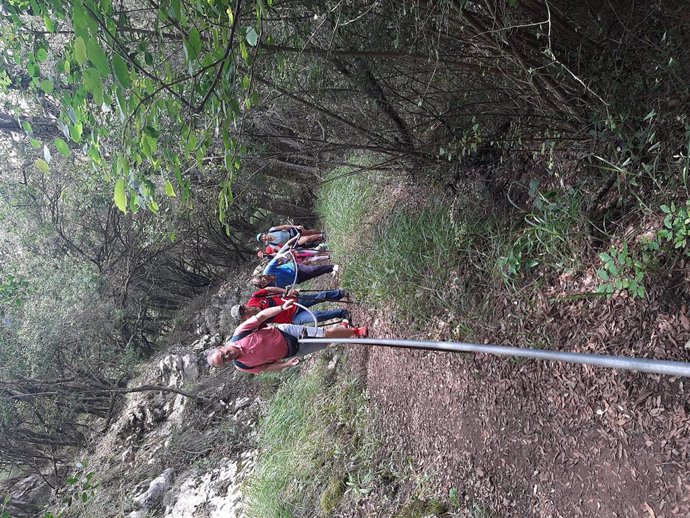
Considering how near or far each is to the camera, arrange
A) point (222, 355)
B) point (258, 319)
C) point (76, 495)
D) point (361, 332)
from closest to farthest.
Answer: point (222, 355)
point (258, 319)
point (361, 332)
point (76, 495)

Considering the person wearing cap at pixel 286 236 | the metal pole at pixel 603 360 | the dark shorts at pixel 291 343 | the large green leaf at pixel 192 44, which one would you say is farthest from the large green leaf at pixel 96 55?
the person wearing cap at pixel 286 236

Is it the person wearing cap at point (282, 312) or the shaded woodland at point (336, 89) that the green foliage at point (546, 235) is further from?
the person wearing cap at point (282, 312)

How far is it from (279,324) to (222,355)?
3.33 ft

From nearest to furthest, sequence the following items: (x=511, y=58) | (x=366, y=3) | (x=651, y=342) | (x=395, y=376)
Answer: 1. (x=651, y=342)
2. (x=511, y=58)
3. (x=366, y=3)
4. (x=395, y=376)

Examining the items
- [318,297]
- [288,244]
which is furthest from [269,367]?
[288,244]

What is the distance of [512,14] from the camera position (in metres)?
3.66

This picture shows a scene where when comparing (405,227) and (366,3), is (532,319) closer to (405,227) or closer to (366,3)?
(405,227)

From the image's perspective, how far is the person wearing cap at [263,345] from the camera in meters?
5.89

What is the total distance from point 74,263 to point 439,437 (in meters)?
11.3

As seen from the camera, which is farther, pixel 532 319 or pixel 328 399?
pixel 328 399

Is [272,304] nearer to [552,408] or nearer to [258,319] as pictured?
[258,319]

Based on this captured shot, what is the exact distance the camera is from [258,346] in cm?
605

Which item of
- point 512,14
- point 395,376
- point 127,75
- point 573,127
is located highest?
point 127,75

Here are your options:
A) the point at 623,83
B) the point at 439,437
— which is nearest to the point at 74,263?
the point at 439,437
